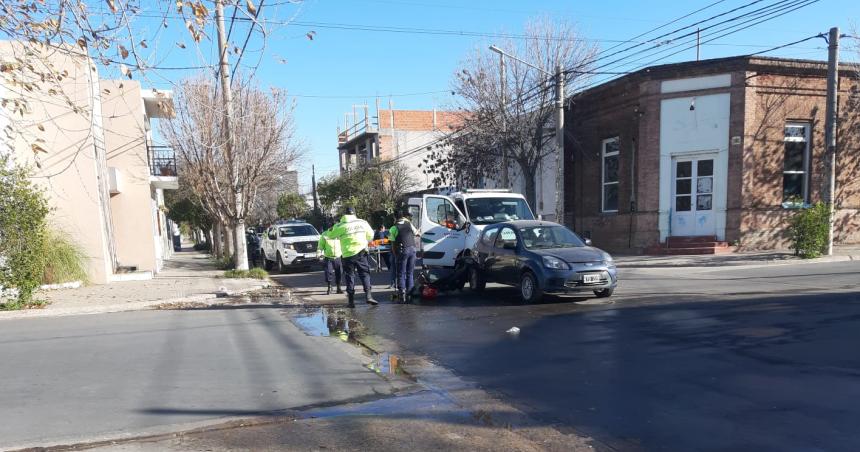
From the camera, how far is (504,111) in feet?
66.3

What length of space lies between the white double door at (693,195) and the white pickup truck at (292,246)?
12.6 m

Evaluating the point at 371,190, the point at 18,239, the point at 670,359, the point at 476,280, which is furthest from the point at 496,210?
the point at 371,190

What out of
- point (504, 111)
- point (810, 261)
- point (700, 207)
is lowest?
point (810, 261)

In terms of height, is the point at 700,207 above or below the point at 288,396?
above

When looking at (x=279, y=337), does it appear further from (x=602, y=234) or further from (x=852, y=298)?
(x=602, y=234)

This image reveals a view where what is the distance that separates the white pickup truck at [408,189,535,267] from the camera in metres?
12.8

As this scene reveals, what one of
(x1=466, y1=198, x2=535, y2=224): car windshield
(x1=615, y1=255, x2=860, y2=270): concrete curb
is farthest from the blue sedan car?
(x1=615, y1=255, x2=860, y2=270): concrete curb

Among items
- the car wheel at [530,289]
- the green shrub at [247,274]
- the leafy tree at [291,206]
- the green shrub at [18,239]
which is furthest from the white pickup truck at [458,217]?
the leafy tree at [291,206]

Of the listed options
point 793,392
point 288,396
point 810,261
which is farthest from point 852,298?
point 288,396

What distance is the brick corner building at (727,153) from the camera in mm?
18031

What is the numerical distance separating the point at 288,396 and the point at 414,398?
1207mm

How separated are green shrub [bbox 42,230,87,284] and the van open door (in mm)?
8842

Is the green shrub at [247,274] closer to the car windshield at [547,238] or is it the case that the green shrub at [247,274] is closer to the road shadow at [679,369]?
the road shadow at [679,369]

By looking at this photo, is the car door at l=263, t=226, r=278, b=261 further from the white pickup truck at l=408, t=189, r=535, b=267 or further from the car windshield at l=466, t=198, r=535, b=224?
the car windshield at l=466, t=198, r=535, b=224
